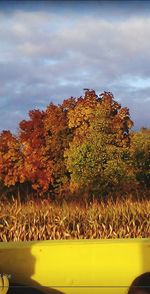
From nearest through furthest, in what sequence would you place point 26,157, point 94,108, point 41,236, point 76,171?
point 41,236, point 76,171, point 94,108, point 26,157

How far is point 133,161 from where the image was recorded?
3669 centimetres

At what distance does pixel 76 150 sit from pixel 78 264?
32109mm

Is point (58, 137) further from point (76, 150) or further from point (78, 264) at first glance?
point (78, 264)

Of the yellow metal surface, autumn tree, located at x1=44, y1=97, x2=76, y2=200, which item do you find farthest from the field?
autumn tree, located at x1=44, y1=97, x2=76, y2=200

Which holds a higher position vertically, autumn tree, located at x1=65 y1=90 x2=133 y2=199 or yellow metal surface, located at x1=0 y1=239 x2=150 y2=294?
autumn tree, located at x1=65 y1=90 x2=133 y2=199

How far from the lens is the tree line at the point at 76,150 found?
112 ft

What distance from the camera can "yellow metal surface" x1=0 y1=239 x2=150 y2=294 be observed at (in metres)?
4.20

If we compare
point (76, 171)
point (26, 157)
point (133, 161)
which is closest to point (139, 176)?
point (133, 161)

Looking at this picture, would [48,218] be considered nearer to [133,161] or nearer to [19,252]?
[19,252]

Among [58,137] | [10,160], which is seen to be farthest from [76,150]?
[10,160]

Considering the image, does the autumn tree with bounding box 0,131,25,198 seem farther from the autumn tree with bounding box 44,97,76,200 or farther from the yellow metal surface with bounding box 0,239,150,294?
the yellow metal surface with bounding box 0,239,150,294

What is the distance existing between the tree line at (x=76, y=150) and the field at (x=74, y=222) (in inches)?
878

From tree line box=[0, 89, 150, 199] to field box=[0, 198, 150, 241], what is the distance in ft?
73.2

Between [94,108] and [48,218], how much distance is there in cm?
3078
